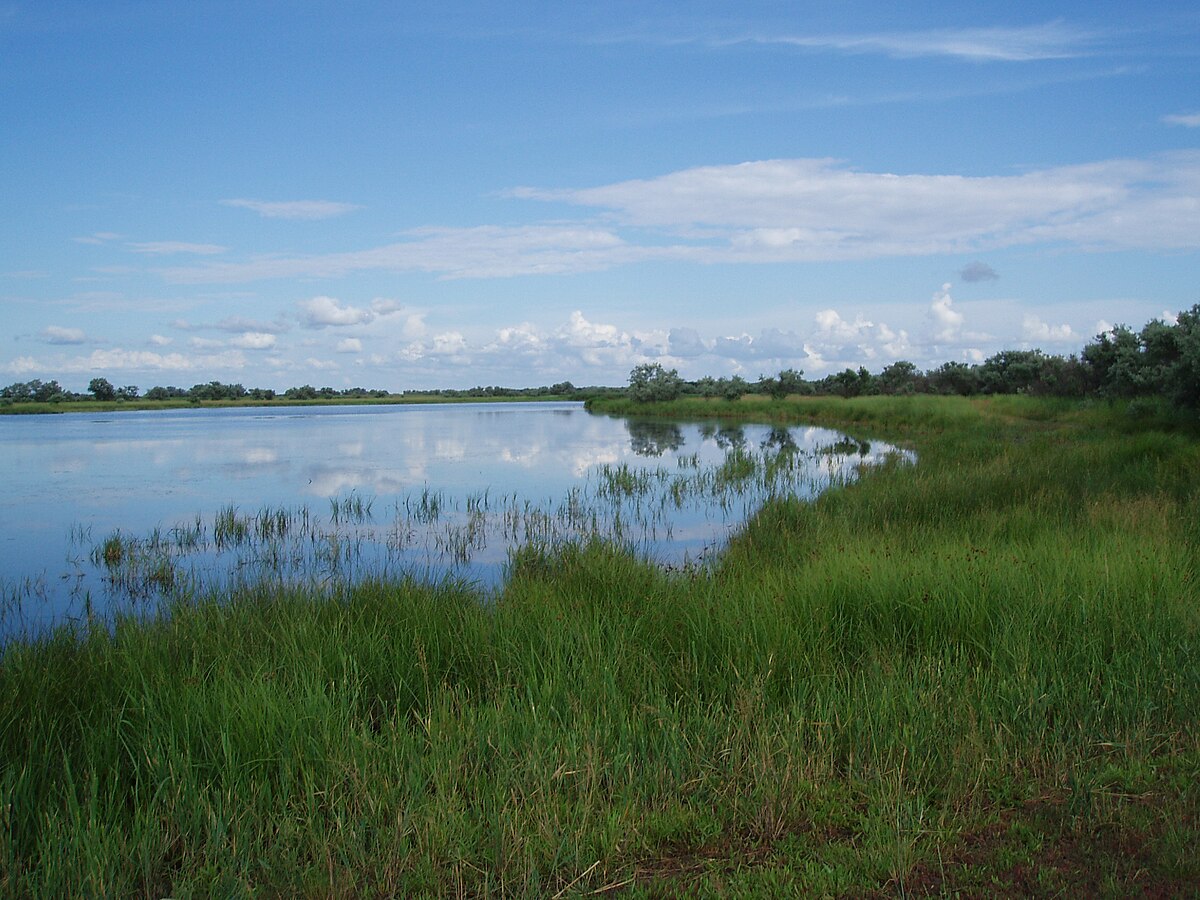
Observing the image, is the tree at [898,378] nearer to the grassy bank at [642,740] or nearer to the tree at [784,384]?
the tree at [784,384]

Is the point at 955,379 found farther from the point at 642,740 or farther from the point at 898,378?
the point at 642,740

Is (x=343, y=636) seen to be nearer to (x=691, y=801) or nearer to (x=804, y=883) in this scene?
(x=691, y=801)

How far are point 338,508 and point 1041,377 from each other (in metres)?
32.4

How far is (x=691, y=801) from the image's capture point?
13.0 ft

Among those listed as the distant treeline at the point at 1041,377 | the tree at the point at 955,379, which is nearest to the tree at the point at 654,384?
the distant treeline at the point at 1041,377

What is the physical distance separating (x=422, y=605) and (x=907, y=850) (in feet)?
14.6

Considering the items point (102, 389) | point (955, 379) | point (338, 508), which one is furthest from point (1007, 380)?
point (102, 389)

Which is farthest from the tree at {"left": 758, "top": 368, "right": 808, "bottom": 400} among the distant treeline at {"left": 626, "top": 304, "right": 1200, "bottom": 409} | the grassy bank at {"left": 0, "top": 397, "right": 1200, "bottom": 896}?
the grassy bank at {"left": 0, "top": 397, "right": 1200, "bottom": 896}

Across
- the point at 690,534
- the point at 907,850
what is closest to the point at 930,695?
the point at 907,850

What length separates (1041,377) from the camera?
37.0 meters

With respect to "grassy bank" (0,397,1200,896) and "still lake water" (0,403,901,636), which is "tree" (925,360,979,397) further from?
"grassy bank" (0,397,1200,896)

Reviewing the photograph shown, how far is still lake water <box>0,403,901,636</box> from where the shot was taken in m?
12.0

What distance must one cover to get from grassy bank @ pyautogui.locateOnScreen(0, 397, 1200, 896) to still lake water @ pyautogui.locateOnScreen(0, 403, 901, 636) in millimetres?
3025

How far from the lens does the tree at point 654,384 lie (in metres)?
75.8
